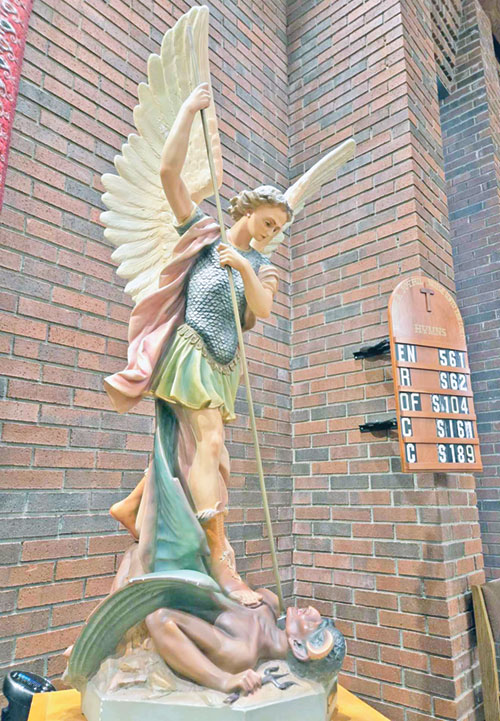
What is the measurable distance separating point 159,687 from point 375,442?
156 centimetres

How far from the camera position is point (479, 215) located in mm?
3568

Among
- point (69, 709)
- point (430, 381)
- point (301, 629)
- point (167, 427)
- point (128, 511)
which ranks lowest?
point (69, 709)

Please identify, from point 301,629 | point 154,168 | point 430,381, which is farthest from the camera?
point 430,381

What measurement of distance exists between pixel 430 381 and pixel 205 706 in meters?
1.52

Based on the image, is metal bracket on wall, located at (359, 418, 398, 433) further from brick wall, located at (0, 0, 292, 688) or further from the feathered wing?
the feathered wing

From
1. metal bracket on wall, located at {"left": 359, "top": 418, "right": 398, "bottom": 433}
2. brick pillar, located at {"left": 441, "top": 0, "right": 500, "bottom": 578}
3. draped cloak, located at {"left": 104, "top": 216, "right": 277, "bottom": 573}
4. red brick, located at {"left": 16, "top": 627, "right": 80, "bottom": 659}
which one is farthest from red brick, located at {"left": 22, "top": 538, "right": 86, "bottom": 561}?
brick pillar, located at {"left": 441, "top": 0, "right": 500, "bottom": 578}

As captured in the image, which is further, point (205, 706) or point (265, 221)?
point (265, 221)

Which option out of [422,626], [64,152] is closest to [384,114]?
[64,152]

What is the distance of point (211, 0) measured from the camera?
2.86 m

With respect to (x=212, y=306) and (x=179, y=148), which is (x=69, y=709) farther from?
(x=179, y=148)

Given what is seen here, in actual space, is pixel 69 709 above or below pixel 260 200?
below

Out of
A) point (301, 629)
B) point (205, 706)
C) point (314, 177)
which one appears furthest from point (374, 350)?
point (205, 706)

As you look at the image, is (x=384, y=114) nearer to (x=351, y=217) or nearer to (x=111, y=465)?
(x=351, y=217)

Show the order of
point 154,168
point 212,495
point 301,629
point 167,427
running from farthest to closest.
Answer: point 154,168 < point 167,427 < point 212,495 < point 301,629
